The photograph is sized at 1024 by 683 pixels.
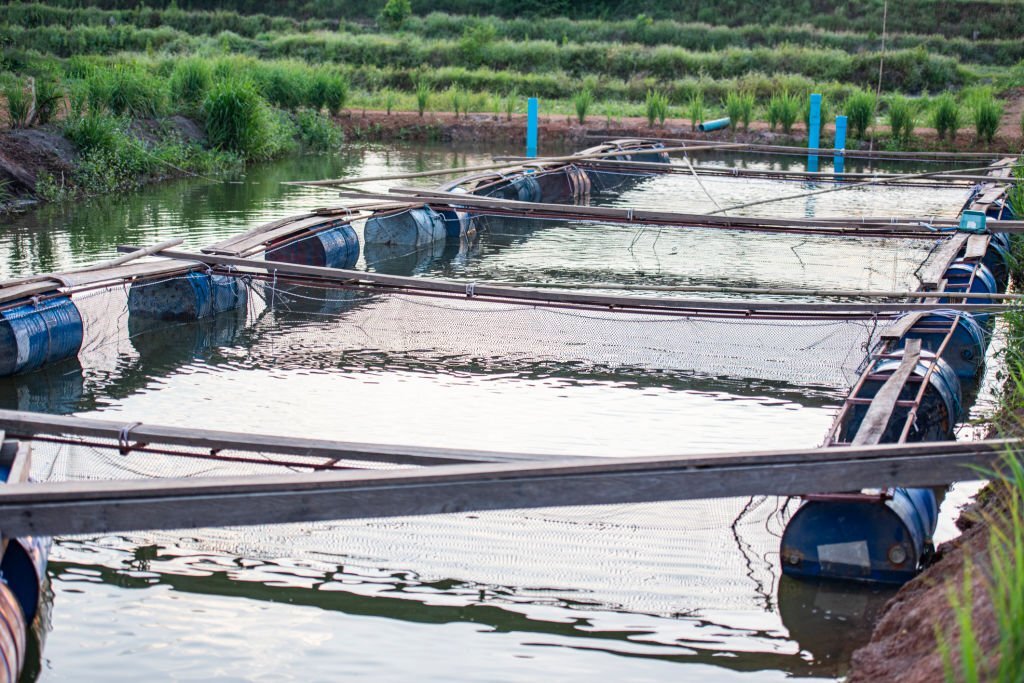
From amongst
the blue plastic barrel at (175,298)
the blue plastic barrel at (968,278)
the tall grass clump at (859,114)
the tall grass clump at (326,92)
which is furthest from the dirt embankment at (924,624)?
the tall grass clump at (326,92)

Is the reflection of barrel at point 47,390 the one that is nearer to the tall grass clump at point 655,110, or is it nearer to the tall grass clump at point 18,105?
the tall grass clump at point 18,105


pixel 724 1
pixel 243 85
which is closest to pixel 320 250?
pixel 243 85

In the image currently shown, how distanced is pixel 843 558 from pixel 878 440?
1.52 ft

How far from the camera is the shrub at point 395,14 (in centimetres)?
4212

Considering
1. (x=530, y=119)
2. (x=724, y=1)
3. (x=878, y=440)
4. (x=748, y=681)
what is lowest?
(x=748, y=681)

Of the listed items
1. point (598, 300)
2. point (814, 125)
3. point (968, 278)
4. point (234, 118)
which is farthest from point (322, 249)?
point (814, 125)

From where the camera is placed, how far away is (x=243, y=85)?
16.5 meters

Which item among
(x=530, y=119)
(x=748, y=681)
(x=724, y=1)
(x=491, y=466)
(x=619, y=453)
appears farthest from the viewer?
(x=724, y=1)

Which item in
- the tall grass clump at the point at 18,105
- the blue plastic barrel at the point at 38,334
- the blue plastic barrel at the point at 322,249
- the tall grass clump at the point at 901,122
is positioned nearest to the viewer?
the blue plastic barrel at the point at 38,334

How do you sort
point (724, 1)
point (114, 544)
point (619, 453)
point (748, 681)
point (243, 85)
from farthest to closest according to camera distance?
1. point (724, 1)
2. point (243, 85)
3. point (619, 453)
4. point (114, 544)
5. point (748, 681)

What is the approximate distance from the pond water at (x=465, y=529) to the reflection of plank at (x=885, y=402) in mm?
475

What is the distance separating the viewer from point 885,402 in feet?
14.5

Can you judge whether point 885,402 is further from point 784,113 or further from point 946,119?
point 784,113

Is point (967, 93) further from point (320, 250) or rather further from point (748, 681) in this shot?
point (748, 681)
